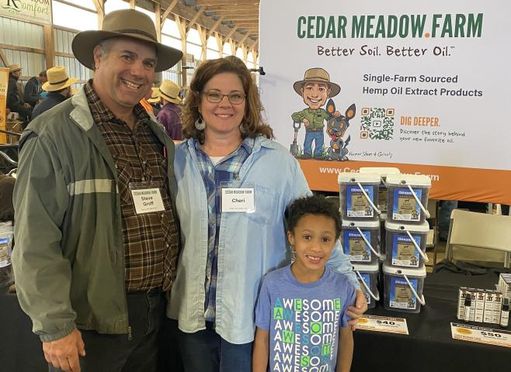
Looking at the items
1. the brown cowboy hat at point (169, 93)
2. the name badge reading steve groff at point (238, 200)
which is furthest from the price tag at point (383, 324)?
the brown cowboy hat at point (169, 93)

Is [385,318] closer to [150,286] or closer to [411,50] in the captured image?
[150,286]

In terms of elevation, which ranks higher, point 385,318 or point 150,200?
point 150,200

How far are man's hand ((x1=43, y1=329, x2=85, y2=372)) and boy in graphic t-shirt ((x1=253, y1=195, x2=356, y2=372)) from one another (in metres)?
0.51

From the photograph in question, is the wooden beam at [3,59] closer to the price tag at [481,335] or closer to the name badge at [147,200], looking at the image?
the name badge at [147,200]

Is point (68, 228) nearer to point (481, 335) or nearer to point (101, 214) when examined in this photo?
point (101, 214)

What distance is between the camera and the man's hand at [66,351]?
1.18 meters

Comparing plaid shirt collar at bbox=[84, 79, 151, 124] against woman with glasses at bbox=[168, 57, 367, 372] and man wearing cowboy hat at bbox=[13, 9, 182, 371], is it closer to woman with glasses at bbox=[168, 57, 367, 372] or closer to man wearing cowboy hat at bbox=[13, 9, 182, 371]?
man wearing cowboy hat at bbox=[13, 9, 182, 371]

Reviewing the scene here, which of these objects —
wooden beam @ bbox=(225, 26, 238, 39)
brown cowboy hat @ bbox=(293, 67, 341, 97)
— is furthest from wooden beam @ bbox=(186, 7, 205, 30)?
brown cowboy hat @ bbox=(293, 67, 341, 97)

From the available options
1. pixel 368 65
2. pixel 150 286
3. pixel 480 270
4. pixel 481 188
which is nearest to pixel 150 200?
pixel 150 286

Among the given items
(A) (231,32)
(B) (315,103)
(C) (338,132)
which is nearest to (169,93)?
(B) (315,103)

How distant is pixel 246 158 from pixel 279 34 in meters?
2.12

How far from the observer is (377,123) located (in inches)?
127

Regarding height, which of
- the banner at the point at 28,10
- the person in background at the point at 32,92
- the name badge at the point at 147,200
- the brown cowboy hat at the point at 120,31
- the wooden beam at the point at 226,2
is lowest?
the name badge at the point at 147,200

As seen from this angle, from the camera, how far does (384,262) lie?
188 centimetres
